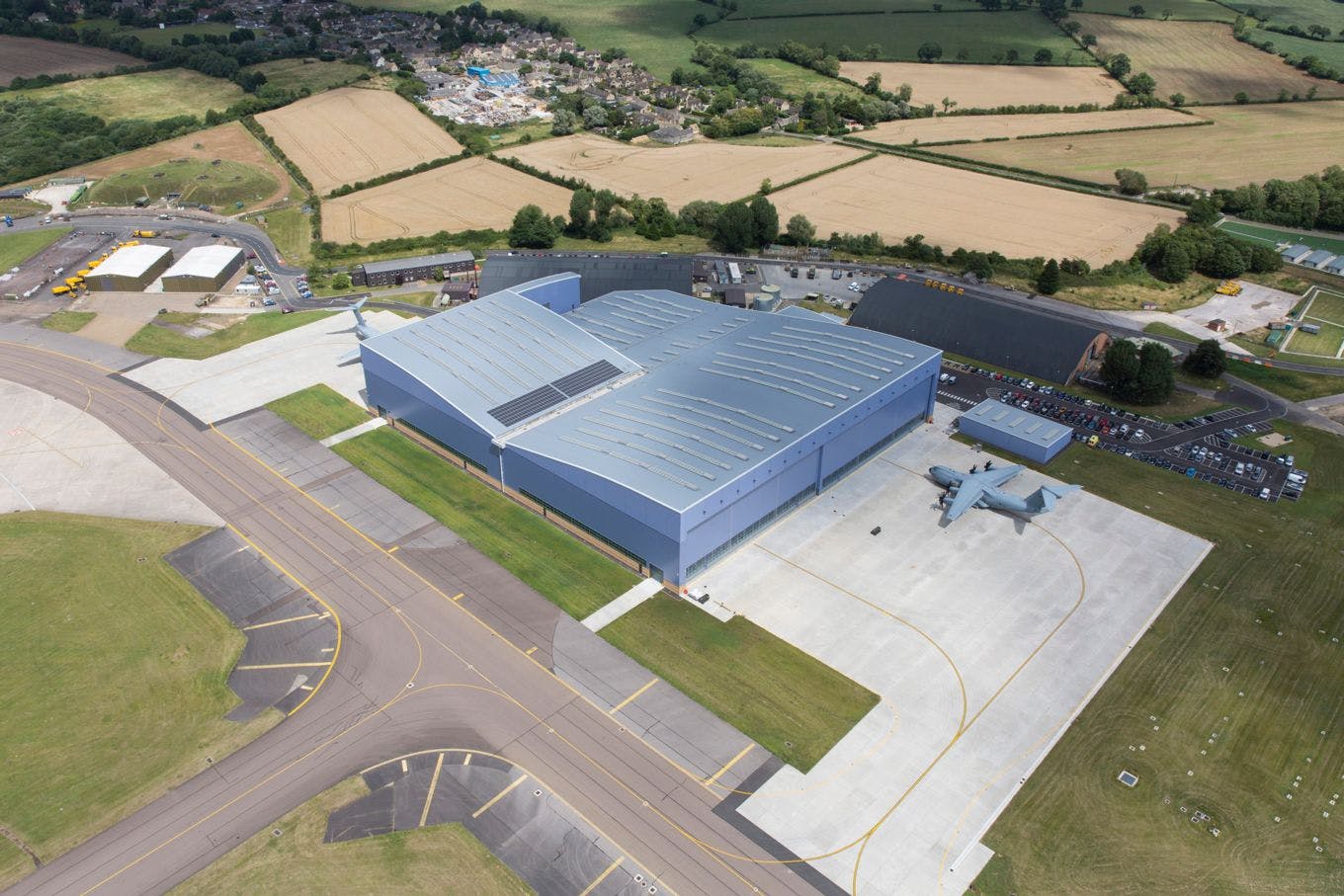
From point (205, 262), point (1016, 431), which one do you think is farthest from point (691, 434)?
point (205, 262)

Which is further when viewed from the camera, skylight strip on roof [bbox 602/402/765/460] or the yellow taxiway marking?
skylight strip on roof [bbox 602/402/765/460]

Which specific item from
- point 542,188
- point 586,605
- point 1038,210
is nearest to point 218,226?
point 542,188

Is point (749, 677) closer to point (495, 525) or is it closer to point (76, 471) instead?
point (495, 525)

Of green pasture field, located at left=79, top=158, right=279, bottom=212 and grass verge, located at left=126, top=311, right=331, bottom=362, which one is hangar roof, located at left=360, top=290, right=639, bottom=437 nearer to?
grass verge, located at left=126, top=311, right=331, bottom=362

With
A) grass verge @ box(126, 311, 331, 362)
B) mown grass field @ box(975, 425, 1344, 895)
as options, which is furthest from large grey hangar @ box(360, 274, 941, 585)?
mown grass field @ box(975, 425, 1344, 895)

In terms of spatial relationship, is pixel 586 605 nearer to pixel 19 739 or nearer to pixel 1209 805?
pixel 19 739

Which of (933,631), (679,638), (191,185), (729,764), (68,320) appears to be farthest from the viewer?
(191,185)
